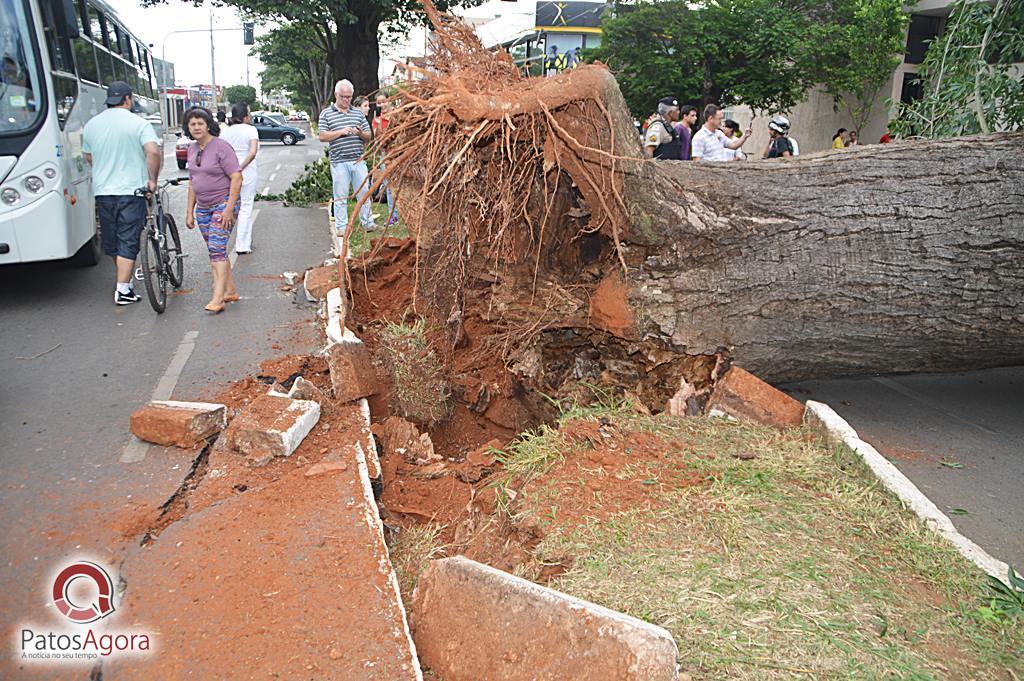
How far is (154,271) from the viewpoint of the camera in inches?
285

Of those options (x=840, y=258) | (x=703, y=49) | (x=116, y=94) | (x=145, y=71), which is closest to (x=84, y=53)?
(x=116, y=94)

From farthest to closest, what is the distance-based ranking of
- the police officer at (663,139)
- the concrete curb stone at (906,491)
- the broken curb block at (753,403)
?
1. the police officer at (663,139)
2. the broken curb block at (753,403)
3. the concrete curb stone at (906,491)

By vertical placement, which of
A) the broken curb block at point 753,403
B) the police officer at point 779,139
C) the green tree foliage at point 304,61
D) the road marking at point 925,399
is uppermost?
the green tree foliage at point 304,61

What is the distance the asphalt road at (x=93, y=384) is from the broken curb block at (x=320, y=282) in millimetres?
167

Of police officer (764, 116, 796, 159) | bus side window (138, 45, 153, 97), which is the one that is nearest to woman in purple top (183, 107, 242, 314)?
police officer (764, 116, 796, 159)

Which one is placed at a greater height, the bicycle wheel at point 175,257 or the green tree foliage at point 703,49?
the green tree foliage at point 703,49

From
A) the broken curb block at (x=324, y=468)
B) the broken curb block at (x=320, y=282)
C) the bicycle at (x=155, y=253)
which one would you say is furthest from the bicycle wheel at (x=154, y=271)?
the broken curb block at (x=324, y=468)

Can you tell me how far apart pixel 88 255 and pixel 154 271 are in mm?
2467

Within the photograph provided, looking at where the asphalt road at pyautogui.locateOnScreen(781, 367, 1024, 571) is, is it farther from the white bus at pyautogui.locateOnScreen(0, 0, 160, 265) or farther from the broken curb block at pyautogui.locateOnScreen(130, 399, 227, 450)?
the white bus at pyautogui.locateOnScreen(0, 0, 160, 265)

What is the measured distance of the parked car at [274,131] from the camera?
39.4 m

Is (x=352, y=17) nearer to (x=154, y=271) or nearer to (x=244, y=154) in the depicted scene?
(x=244, y=154)

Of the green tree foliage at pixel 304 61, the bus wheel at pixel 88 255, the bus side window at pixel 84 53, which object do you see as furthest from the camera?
the green tree foliage at pixel 304 61

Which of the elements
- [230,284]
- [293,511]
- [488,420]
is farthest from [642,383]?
[230,284]

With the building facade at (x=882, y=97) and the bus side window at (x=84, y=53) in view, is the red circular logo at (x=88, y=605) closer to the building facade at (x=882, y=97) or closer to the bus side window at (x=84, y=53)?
the bus side window at (x=84, y=53)
